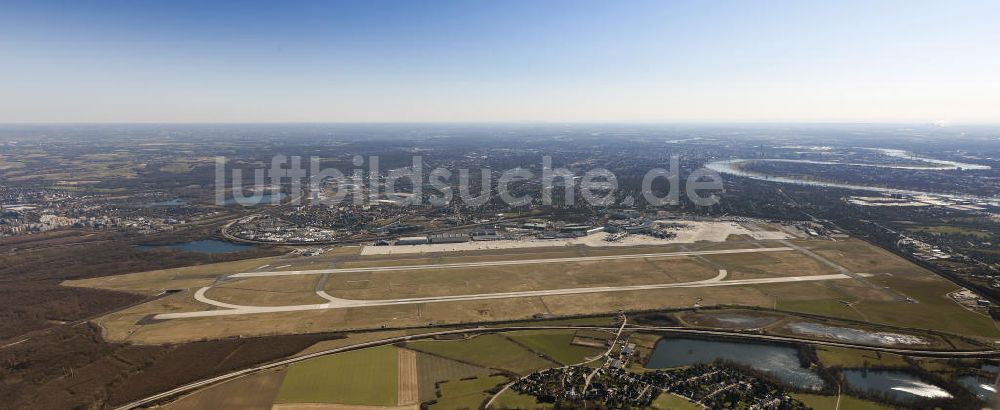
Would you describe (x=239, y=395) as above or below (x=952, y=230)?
below

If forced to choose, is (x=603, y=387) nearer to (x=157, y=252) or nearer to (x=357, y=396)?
(x=357, y=396)

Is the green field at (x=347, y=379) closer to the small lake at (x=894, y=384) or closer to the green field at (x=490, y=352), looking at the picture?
the green field at (x=490, y=352)

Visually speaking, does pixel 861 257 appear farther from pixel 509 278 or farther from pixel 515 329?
pixel 515 329

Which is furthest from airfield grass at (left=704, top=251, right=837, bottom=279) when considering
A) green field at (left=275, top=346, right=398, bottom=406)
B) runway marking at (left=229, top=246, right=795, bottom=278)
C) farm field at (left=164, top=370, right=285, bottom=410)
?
farm field at (left=164, top=370, right=285, bottom=410)

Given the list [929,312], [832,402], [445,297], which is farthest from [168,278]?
[929,312]

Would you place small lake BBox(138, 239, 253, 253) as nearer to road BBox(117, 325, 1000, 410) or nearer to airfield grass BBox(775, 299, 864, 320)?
road BBox(117, 325, 1000, 410)

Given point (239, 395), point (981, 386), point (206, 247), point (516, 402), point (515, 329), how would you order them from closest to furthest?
1. point (516, 402)
2. point (239, 395)
3. point (981, 386)
4. point (515, 329)
5. point (206, 247)
